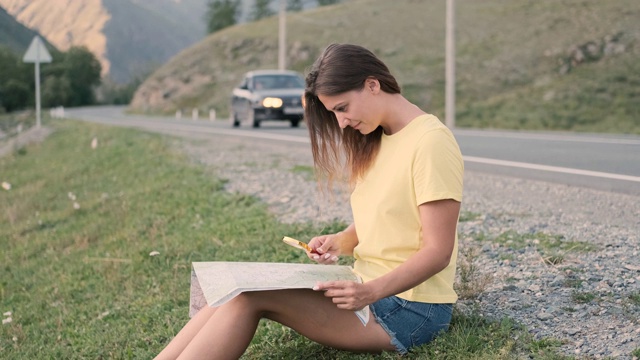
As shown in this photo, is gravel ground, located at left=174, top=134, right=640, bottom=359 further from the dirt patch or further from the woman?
the dirt patch

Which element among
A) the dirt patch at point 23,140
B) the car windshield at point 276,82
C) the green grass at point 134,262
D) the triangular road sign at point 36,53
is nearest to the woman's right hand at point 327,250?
the green grass at point 134,262

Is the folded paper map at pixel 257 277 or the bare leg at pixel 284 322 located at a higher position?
the folded paper map at pixel 257 277

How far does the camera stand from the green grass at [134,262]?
173 inches

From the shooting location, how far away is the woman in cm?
335

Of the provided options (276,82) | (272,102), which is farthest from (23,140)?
(272,102)

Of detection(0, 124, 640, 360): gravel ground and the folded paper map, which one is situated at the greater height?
the folded paper map

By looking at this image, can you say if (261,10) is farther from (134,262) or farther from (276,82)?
(134,262)

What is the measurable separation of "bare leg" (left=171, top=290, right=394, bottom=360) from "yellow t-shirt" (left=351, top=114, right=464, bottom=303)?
24cm

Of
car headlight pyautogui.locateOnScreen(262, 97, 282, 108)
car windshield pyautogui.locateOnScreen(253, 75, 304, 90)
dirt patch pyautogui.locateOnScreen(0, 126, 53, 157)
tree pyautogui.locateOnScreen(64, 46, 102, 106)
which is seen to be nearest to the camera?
car headlight pyautogui.locateOnScreen(262, 97, 282, 108)

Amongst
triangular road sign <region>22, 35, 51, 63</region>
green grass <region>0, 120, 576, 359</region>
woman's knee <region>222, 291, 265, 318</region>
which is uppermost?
triangular road sign <region>22, 35, 51, 63</region>

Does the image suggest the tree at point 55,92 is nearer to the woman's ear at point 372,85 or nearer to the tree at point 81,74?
the tree at point 81,74

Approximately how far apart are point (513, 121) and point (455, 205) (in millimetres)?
24885

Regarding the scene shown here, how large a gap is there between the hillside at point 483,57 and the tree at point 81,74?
29574 mm

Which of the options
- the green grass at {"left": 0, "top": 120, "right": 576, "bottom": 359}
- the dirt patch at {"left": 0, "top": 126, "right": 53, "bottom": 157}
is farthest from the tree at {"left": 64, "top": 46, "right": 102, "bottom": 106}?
the green grass at {"left": 0, "top": 120, "right": 576, "bottom": 359}
